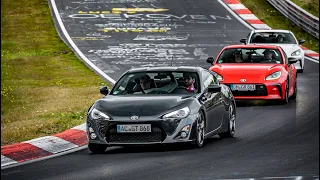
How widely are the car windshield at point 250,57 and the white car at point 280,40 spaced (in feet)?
23.9

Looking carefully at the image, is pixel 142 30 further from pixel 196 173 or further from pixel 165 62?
pixel 196 173

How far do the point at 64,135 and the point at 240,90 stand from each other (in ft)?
19.0

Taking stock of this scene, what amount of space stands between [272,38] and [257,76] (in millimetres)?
10165

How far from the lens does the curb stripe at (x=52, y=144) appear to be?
574 inches

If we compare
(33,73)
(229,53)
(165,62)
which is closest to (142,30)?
(165,62)

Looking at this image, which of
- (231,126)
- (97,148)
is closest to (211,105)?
(231,126)

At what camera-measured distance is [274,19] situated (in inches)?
1636

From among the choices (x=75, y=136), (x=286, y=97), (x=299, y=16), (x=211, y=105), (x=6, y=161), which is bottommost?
(x=299, y=16)

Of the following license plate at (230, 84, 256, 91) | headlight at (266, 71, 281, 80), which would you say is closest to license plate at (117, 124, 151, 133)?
license plate at (230, 84, 256, 91)

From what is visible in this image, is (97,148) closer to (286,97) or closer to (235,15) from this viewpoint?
(286,97)

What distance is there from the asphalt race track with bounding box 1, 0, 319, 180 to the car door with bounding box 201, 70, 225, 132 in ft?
0.93

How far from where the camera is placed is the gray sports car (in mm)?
13578

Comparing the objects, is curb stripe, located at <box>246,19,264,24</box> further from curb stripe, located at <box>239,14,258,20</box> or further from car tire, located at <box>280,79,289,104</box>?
car tire, located at <box>280,79,289,104</box>

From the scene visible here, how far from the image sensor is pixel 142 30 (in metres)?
38.6
